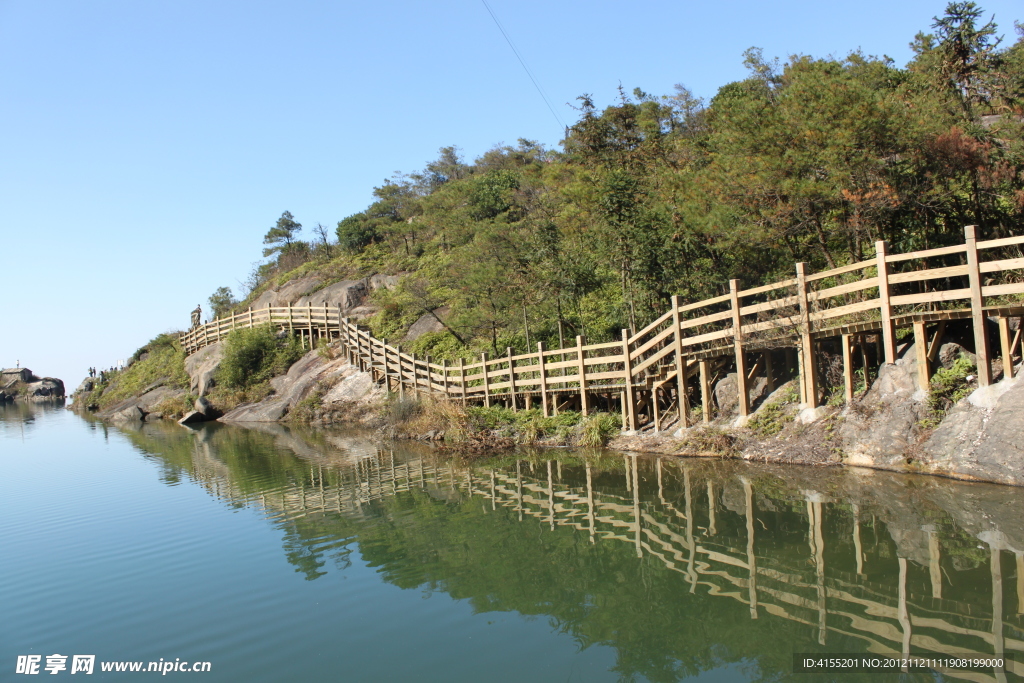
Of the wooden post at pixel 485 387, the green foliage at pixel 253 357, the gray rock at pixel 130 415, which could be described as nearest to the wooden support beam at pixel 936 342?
the wooden post at pixel 485 387

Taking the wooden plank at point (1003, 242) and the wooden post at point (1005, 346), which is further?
the wooden post at point (1005, 346)

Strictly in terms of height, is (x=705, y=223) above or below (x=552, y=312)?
above

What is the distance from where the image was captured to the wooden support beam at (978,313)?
10.9 m

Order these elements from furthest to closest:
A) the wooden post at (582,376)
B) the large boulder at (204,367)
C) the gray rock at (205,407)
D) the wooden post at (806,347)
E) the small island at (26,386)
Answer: the small island at (26,386)
the large boulder at (204,367)
the gray rock at (205,407)
the wooden post at (582,376)
the wooden post at (806,347)

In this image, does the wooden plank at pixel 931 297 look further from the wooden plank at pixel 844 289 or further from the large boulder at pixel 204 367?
the large boulder at pixel 204 367

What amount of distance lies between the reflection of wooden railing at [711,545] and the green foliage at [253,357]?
20.3 meters

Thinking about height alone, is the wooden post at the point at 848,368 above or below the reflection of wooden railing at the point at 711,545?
above

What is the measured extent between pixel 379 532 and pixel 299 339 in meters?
29.4

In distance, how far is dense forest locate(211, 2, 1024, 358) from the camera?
50.0ft

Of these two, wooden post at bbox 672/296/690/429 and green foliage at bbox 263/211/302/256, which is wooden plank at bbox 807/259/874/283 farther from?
green foliage at bbox 263/211/302/256

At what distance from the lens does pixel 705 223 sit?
57.5 ft

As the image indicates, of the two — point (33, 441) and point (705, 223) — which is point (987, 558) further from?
point (33, 441)

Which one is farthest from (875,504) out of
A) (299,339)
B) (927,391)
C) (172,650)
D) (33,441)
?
(299,339)

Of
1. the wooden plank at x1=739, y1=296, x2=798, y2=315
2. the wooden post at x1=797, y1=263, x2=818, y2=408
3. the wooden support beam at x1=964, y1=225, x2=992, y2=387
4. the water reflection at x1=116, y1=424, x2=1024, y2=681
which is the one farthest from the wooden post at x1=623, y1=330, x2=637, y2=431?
the wooden support beam at x1=964, y1=225, x2=992, y2=387
